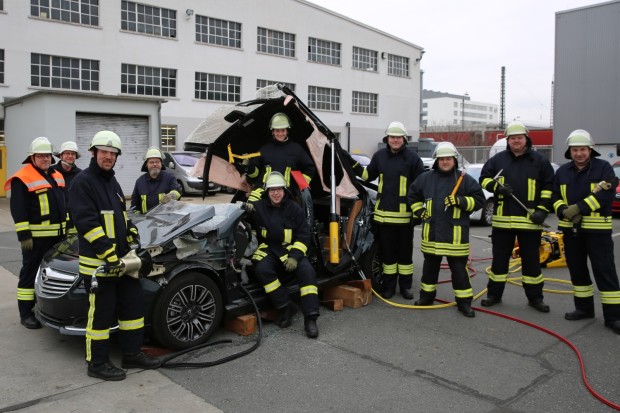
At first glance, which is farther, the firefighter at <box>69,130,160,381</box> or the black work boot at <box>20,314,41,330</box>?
the black work boot at <box>20,314,41,330</box>

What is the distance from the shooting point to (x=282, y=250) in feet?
18.7

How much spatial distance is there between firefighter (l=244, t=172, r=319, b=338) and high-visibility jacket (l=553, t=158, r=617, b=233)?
2.76 meters

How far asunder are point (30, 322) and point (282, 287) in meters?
2.61

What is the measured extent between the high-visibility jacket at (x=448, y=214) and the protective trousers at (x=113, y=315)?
3268mm

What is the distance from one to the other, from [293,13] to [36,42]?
14.8 metres

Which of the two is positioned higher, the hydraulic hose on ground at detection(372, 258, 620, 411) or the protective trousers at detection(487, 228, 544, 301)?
the protective trousers at detection(487, 228, 544, 301)

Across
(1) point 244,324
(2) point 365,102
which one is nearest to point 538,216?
(1) point 244,324

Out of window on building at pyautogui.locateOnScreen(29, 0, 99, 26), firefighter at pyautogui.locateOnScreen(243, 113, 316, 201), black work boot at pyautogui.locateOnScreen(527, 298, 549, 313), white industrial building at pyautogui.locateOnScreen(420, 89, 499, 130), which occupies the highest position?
white industrial building at pyautogui.locateOnScreen(420, 89, 499, 130)

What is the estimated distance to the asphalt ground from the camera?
156 inches

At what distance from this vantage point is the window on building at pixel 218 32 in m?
28.8

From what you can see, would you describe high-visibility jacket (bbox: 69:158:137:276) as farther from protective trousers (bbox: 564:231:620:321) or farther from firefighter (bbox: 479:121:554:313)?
protective trousers (bbox: 564:231:620:321)

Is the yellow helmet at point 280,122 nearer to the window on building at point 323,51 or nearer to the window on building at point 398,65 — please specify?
the window on building at point 323,51

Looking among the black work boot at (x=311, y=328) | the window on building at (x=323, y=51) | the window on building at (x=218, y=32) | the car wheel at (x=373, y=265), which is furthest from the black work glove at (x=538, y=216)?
the window on building at (x=323, y=51)

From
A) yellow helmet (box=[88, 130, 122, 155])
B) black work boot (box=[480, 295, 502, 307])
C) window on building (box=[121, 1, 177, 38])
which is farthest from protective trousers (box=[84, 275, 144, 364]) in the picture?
window on building (box=[121, 1, 177, 38])
